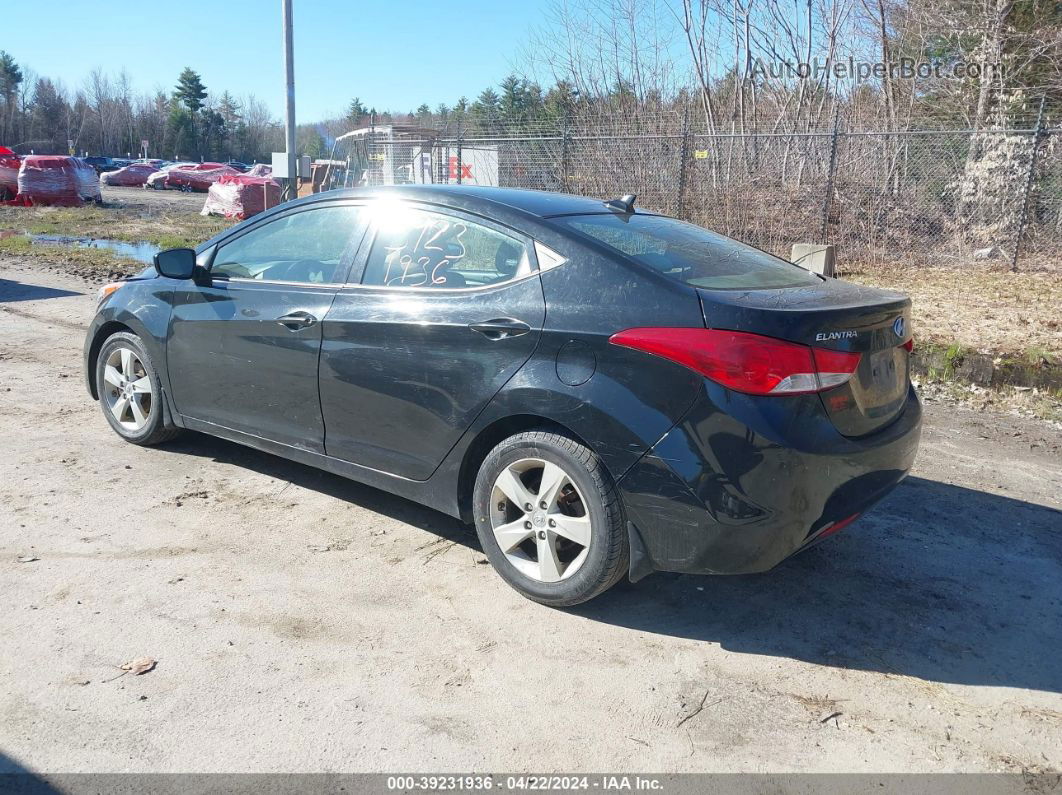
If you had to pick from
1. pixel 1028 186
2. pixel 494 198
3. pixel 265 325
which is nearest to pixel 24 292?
pixel 265 325

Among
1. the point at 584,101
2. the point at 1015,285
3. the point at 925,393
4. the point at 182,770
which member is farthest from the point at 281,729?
the point at 584,101

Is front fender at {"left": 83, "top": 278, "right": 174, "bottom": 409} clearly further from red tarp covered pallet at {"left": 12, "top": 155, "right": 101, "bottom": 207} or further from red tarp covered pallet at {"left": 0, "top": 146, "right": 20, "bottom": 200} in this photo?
red tarp covered pallet at {"left": 0, "top": 146, "right": 20, "bottom": 200}

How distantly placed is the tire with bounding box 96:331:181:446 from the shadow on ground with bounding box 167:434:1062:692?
1.23 m

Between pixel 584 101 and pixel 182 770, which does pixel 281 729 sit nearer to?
pixel 182 770

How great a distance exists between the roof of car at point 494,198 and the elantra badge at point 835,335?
1.30 metres

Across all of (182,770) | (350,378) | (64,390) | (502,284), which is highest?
(502,284)

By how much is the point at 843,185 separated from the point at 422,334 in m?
13.5

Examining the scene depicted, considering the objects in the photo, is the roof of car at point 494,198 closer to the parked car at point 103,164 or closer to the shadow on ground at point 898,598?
the shadow on ground at point 898,598

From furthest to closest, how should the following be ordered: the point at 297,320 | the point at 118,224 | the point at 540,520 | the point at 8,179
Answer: the point at 8,179
the point at 118,224
the point at 297,320
the point at 540,520

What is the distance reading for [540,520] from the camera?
3.53 meters

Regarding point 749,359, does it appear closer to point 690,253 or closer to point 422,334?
point 690,253

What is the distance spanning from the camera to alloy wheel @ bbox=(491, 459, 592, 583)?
3.45 metres

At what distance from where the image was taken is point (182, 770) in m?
2.58

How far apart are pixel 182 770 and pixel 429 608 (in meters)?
1.18
